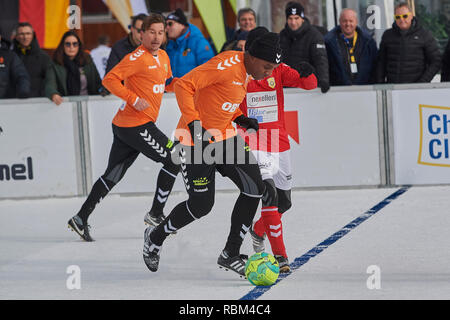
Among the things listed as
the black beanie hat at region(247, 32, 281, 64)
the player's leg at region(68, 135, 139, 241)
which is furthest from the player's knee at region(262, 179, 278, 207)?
the player's leg at region(68, 135, 139, 241)

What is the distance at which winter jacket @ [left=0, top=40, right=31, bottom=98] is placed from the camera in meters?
10.9

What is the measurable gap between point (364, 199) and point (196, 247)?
2816 millimetres

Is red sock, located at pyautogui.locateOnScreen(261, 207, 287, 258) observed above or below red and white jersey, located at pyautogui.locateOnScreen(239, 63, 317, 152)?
below

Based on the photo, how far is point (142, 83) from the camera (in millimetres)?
8273

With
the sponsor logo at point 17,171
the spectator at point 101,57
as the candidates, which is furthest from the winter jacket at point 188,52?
the spectator at point 101,57

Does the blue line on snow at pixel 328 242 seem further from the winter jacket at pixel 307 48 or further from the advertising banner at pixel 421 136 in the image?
the winter jacket at pixel 307 48

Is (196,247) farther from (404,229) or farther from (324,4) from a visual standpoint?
(324,4)

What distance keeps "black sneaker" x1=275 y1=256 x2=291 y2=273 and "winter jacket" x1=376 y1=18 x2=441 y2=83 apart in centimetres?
460

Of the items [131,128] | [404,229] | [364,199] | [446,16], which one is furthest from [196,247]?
[446,16]

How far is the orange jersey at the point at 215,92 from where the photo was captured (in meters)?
6.25

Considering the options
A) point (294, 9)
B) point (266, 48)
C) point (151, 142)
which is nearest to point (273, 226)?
point (266, 48)

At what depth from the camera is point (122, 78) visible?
8109mm

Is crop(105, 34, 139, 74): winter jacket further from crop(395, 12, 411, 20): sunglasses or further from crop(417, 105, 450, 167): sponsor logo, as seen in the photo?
crop(417, 105, 450, 167): sponsor logo

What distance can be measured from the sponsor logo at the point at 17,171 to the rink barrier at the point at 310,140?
12 millimetres
